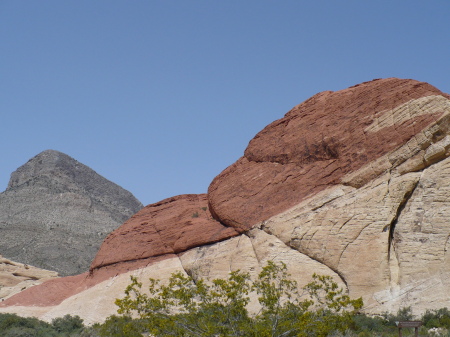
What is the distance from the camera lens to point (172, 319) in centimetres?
2044

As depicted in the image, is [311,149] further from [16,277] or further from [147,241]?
[16,277]

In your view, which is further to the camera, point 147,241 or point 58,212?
point 58,212

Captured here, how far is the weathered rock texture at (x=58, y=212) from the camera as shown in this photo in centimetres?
7488

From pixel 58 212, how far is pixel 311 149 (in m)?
61.8

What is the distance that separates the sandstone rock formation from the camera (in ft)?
94.0

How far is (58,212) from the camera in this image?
3570 inches

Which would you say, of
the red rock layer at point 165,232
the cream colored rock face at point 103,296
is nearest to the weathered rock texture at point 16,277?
the cream colored rock face at point 103,296

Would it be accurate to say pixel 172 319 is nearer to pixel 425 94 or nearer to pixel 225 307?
pixel 225 307

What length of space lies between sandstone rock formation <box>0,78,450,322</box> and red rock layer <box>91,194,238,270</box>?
9cm

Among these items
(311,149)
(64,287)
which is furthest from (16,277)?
(311,149)

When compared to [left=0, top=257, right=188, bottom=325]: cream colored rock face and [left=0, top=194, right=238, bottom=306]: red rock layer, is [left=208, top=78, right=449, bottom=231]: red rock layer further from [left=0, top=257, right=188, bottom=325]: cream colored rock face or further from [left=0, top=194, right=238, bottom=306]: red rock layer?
[left=0, top=257, right=188, bottom=325]: cream colored rock face

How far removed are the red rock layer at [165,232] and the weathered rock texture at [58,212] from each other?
103 ft

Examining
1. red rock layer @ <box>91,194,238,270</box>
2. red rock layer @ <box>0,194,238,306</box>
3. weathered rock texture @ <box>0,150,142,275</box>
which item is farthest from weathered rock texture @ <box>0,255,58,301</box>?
weathered rock texture @ <box>0,150,142,275</box>

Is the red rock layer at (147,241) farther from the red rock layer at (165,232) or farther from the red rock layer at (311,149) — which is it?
the red rock layer at (311,149)
